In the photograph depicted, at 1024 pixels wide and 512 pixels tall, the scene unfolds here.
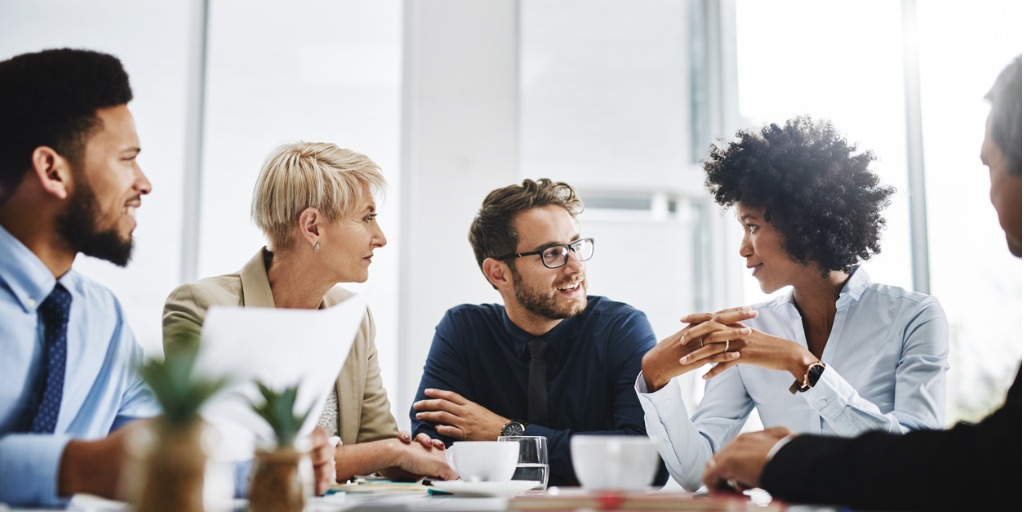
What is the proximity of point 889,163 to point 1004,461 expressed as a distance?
2.87m

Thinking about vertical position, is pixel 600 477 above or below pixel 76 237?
below

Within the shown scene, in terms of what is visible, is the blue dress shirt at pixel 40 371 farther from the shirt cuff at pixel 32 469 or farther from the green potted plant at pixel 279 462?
the green potted plant at pixel 279 462

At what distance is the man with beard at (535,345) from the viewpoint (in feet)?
7.61

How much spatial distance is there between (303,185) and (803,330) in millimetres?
1421

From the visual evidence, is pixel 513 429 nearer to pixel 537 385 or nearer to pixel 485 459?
pixel 537 385

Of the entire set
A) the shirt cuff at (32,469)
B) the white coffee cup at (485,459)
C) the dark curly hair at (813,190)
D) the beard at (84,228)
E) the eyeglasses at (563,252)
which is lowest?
the white coffee cup at (485,459)

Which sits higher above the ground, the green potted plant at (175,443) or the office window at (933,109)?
the office window at (933,109)

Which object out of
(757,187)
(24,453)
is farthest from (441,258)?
(24,453)

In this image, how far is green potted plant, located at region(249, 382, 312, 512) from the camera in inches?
36.1

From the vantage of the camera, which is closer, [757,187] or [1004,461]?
[1004,461]

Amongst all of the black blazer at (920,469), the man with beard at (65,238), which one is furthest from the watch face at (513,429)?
the black blazer at (920,469)

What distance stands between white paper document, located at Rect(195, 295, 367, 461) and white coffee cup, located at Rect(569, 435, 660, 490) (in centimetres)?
36

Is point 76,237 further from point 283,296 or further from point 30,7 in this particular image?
point 30,7

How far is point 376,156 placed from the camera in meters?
3.85
